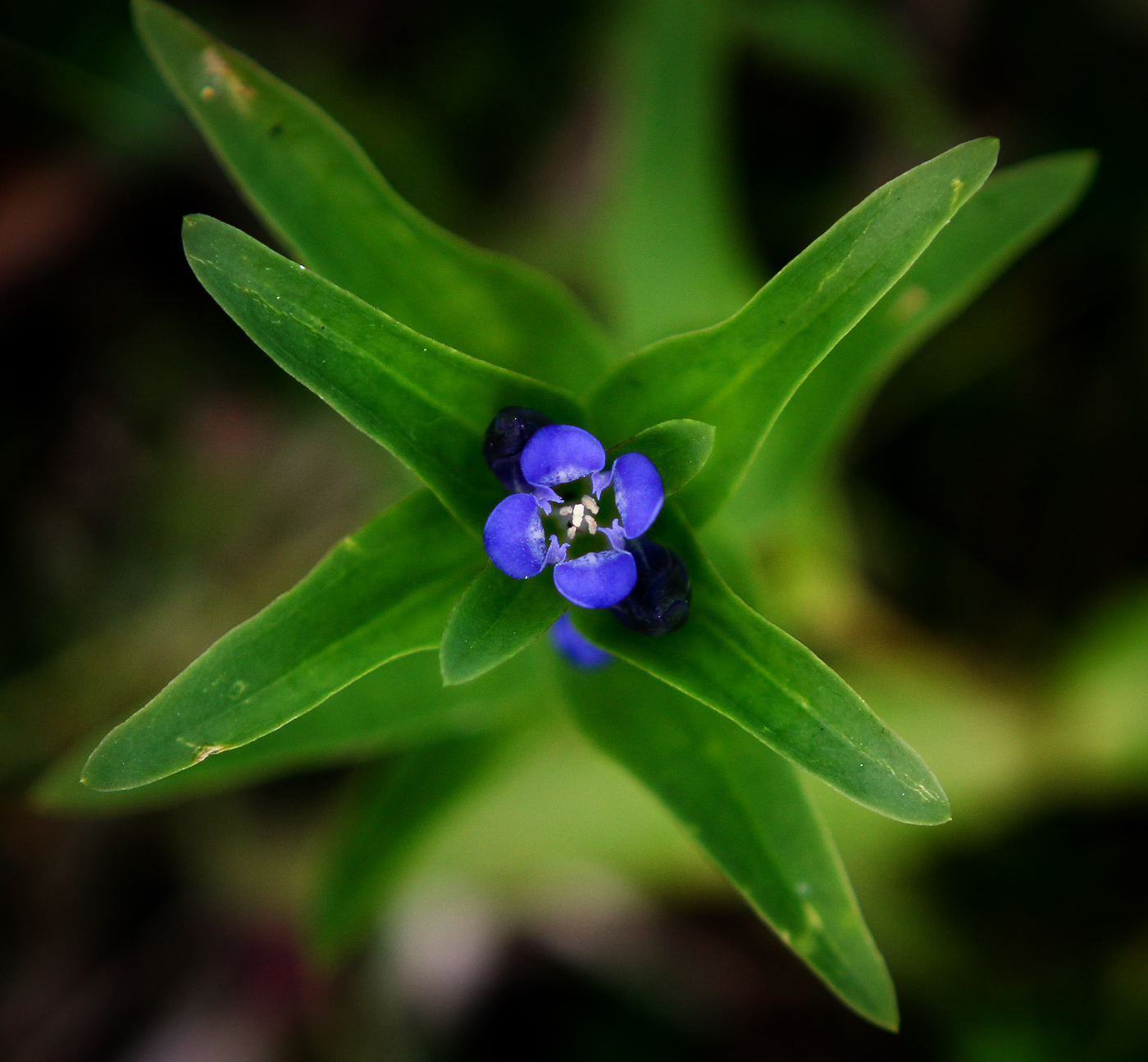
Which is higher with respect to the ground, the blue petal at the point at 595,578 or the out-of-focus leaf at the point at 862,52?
the blue petal at the point at 595,578

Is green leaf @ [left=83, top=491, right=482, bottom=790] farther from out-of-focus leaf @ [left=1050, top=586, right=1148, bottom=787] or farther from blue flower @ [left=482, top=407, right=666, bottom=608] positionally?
out-of-focus leaf @ [left=1050, top=586, right=1148, bottom=787]

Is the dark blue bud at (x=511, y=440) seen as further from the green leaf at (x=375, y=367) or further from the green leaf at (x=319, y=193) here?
the green leaf at (x=319, y=193)

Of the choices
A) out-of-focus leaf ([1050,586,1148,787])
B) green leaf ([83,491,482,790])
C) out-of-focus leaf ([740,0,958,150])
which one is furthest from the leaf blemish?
out-of-focus leaf ([1050,586,1148,787])

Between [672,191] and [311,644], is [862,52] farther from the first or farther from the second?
[311,644]

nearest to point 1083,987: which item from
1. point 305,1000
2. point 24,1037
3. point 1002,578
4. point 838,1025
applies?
point 838,1025

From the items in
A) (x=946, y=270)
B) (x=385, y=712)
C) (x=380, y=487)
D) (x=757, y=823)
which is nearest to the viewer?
(x=757, y=823)

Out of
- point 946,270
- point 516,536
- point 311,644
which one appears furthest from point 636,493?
point 946,270

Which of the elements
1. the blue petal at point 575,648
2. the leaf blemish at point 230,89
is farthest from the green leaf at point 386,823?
the leaf blemish at point 230,89
